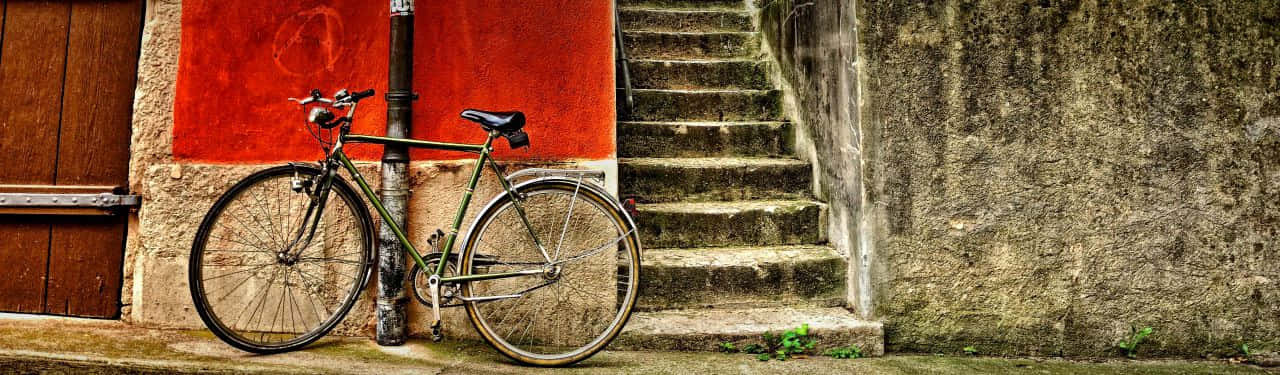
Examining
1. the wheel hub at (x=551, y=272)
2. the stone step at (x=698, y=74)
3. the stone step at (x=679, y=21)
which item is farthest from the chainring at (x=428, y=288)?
the stone step at (x=679, y=21)

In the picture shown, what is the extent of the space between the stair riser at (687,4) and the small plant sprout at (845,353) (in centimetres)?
333

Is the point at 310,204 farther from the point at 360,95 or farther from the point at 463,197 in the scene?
the point at 463,197

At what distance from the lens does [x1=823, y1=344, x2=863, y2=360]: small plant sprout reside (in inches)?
133

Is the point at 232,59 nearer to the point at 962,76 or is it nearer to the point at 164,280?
the point at 164,280

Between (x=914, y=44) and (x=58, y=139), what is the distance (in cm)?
421

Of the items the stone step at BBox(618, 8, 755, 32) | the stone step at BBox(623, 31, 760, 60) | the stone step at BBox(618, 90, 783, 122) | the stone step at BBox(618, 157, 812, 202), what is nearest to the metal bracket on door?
the stone step at BBox(618, 157, 812, 202)

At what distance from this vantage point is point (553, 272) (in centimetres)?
315

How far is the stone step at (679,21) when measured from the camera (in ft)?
18.7

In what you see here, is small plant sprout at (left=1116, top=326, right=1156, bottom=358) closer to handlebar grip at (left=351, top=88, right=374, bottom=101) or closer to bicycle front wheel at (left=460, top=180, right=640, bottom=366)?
bicycle front wheel at (left=460, top=180, right=640, bottom=366)

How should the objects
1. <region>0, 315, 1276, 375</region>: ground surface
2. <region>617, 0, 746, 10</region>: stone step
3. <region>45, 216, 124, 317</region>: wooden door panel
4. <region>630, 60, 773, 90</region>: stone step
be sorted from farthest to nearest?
1. <region>617, 0, 746, 10</region>: stone step
2. <region>630, 60, 773, 90</region>: stone step
3. <region>45, 216, 124, 317</region>: wooden door panel
4. <region>0, 315, 1276, 375</region>: ground surface

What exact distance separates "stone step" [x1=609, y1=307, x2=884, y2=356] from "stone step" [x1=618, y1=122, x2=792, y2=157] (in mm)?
1260

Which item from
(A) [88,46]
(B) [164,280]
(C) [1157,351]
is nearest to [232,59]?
(A) [88,46]

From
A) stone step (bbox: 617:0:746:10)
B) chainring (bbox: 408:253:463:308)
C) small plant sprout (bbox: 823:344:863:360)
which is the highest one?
stone step (bbox: 617:0:746:10)

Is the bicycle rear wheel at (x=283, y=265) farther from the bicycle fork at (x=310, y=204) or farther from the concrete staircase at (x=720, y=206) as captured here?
the concrete staircase at (x=720, y=206)
